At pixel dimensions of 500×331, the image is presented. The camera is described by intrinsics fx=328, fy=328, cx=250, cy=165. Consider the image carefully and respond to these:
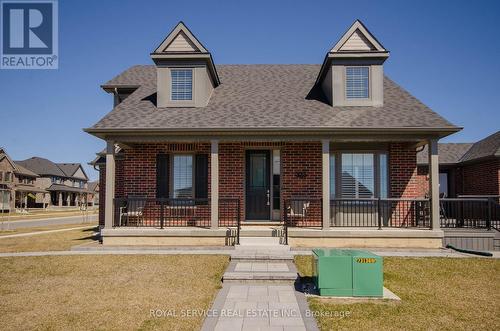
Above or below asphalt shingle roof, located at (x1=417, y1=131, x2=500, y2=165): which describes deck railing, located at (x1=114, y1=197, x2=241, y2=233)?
below

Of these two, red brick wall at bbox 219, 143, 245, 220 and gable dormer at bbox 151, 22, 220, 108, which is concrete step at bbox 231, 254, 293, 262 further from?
gable dormer at bbox 151, 22, 220, 108

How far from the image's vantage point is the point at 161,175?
12.2 m

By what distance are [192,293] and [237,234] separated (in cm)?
352

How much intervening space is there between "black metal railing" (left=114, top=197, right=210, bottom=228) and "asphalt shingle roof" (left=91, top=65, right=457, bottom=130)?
9.57 feet

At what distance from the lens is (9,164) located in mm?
47156

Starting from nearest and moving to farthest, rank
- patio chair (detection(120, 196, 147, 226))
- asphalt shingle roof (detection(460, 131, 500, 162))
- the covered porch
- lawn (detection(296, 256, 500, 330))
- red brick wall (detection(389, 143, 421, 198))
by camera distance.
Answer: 1. lawn (detection(296, 256, 500, 330))
2. the covered porch
3. patio chair (detection(120, 196, 147, 226))
4. red brick wall (detection(389, 143, 421, 198))
5. asphalt shingle roof (detection(460, 131, 500, 162))

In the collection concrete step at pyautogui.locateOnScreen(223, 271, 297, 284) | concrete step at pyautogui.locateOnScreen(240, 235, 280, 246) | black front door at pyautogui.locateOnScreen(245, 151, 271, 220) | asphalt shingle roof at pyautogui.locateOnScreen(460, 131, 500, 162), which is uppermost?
asphalt shingle roof at pyautogui.locateOnScreen(460, 131, 500, 162)

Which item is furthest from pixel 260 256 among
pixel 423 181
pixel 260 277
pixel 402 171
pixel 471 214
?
pixel 423 181

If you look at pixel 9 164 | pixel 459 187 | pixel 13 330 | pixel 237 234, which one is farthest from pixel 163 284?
pixel 9 164

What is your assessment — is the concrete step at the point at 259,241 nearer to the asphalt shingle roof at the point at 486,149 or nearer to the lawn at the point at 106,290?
the lawn at the point at 106,290

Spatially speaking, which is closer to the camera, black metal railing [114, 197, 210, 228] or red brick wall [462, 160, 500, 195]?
black metal railing [114, 197, 210, 228]

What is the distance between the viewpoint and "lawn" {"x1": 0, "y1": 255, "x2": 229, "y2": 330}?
16.4 ft

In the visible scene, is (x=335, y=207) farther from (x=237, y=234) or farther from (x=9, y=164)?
(x=9, y=164)

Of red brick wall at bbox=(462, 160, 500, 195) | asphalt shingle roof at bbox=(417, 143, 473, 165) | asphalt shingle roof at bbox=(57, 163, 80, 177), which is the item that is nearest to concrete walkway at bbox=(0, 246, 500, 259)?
red brick wall at bbox=(462, 160, 500, 195)
